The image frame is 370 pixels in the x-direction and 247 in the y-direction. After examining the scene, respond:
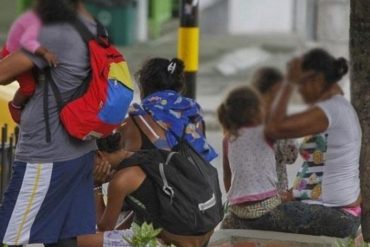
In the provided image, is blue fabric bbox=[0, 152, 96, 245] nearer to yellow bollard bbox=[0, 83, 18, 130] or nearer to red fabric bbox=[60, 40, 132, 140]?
red fabric bbox=[60, 40, 132, 140]

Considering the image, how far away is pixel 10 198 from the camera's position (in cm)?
518

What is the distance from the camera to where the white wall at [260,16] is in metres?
18.9

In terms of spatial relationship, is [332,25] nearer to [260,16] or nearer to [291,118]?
[260,16]

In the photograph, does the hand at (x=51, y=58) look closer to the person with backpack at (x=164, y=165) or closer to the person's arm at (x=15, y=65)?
the person's arm at (x=15, y=65)

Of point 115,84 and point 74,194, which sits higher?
point 115,84

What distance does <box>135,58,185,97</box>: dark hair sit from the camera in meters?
5.79

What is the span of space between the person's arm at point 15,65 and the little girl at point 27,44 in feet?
0.12

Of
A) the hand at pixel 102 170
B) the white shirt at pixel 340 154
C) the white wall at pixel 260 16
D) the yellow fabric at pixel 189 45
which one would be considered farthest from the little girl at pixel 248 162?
the white wall at pixel 260 16

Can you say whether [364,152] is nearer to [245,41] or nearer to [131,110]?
[131,110]

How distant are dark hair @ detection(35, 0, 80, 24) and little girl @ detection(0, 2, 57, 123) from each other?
0.03 metres

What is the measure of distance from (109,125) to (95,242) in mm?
749

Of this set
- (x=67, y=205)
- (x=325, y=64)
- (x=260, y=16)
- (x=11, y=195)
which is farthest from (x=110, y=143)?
(x=260, y=16)

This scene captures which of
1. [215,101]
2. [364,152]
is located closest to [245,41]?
[215,101]

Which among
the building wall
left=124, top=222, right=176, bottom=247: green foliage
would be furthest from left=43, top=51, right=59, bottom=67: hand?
the building wall
